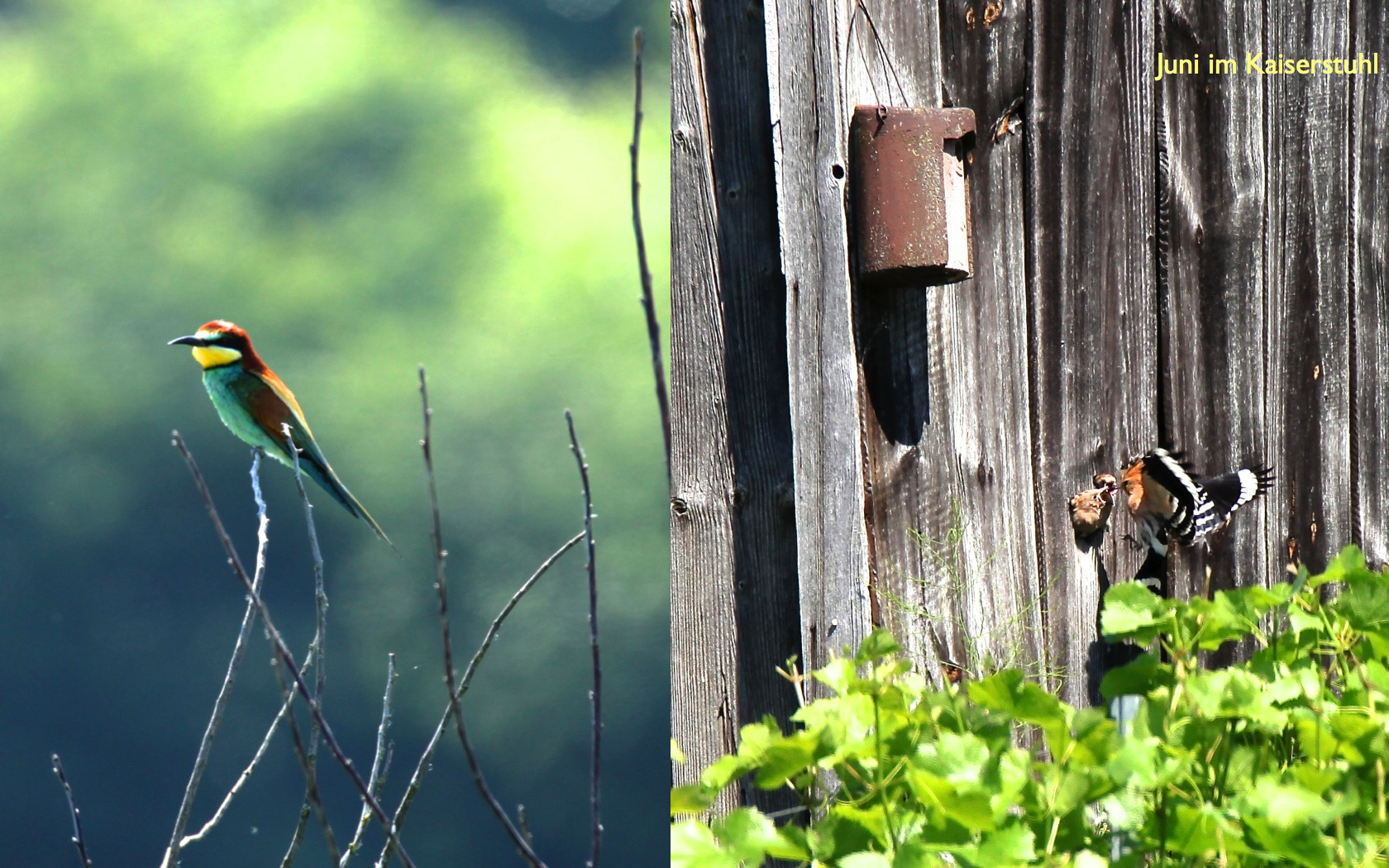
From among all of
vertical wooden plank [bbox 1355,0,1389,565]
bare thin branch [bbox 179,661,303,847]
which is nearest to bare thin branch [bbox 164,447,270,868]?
bare thin branch [bbox 179,661,303,847]

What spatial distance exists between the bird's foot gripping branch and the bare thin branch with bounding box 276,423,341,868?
0.39 meters

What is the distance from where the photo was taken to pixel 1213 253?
1750 millimetres

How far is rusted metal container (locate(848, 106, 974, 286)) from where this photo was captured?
4.74ft

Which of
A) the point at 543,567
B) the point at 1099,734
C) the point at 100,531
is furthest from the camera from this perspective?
the point at 543,567

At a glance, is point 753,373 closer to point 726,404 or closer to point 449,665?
point 726,404

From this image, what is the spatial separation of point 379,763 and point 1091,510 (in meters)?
1.13

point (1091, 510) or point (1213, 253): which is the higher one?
point (1213, 253)

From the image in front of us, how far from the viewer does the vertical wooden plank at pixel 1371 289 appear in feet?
5.98

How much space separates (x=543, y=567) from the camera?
1148mm

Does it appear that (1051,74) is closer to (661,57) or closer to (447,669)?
(661,57)

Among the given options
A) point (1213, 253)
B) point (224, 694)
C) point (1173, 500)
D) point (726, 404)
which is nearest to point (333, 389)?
point (224, 694)

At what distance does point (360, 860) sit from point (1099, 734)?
733mm

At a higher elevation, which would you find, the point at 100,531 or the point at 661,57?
the point at 661,57

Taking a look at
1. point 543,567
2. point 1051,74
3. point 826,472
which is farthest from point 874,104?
point 543,567
